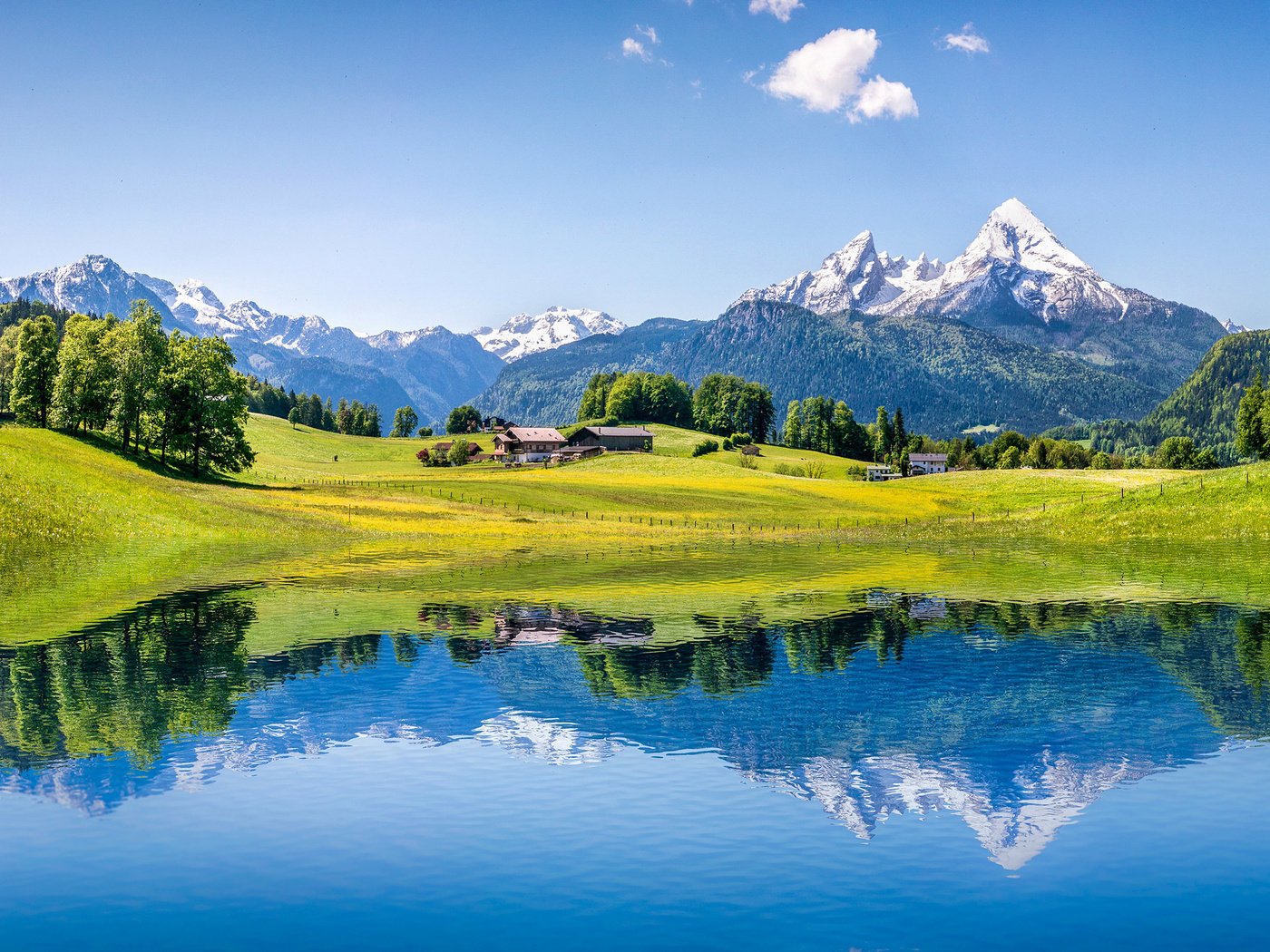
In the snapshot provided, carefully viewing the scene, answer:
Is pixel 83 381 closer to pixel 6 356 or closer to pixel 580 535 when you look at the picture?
pixel 580 535

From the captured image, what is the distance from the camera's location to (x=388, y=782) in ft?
89.9

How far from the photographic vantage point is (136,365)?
127250 mm

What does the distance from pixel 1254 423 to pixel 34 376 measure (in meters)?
197

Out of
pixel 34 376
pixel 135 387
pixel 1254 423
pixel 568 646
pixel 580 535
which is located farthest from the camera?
pixel 1254 423

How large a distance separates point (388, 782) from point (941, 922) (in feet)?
48.3

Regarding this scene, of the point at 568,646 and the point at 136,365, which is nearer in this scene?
the point at 568,646

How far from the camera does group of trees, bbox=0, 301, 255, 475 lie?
126m

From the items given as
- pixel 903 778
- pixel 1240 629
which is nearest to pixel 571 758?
pixel 903 778

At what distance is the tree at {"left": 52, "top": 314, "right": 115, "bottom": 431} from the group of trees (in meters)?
0.11

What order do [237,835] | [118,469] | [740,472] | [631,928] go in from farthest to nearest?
1. [740,472]
2. [118,469]
3. [237,835]
4. [631,928]

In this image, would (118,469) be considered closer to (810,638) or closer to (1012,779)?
(810,638)

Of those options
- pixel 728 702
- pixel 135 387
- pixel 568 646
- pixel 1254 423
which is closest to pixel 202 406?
pixel 135 387

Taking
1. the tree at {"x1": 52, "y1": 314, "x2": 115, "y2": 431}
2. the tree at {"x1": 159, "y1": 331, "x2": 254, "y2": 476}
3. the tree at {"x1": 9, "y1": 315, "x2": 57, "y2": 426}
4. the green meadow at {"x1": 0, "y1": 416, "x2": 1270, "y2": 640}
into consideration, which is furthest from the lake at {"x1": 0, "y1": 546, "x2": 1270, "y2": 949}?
the tree at {"x1": 9, "y1": 315, "x2": 57, "y2": 426}

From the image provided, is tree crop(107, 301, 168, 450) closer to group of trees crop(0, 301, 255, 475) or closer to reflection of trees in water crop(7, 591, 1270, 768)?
group of trees crop(0, 301, 255, 475)
